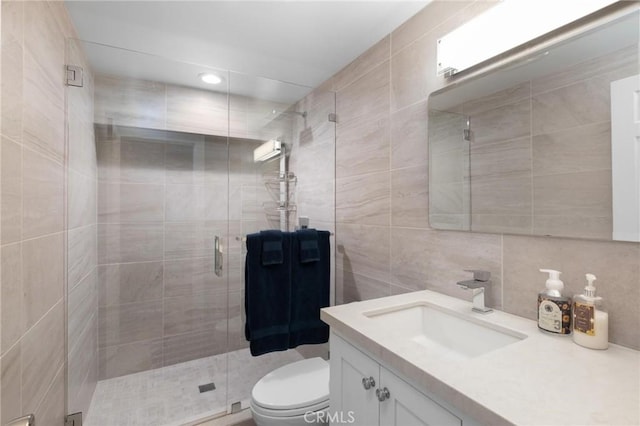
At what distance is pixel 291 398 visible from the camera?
1438 millimetres

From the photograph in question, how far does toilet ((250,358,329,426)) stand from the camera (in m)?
1.37

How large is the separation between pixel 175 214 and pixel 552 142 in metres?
2.13

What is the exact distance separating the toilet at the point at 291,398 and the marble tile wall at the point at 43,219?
0.87 m

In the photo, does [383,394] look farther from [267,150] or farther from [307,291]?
[267,150]

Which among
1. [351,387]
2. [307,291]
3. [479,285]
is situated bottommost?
[351,387]

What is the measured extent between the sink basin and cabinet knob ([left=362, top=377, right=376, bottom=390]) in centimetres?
21

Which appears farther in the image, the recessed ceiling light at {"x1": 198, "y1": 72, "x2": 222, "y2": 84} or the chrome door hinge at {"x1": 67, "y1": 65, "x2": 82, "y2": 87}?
the recessed ceiling light at {"x1": 198, "y1": 72, "x2": 222, "y2": 84}

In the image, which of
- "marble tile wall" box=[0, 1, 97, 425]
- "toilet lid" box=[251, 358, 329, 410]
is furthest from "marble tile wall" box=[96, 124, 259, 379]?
"toilet lid" box=[251, 358, 329, 410]

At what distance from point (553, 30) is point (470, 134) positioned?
401 mm

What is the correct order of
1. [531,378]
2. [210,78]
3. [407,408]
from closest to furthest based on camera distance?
1. [531,378]
2. [407,408]
3. [210,78]

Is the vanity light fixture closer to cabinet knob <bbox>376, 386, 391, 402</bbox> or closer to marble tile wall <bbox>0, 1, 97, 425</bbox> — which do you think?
cabinet knob <bbox>376, 386, 391, 402</bbox>

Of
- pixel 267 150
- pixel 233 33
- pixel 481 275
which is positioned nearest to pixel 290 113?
pixel 267 150

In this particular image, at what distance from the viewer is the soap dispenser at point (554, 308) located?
34.8 inches

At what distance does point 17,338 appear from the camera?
0.96m
